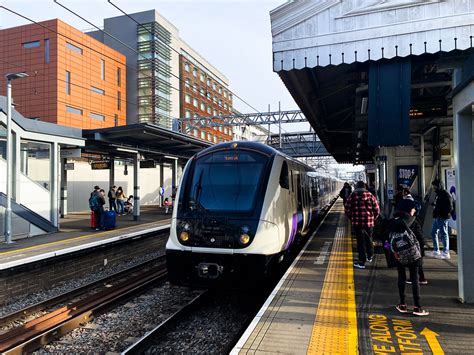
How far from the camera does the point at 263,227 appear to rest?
566 centimetres

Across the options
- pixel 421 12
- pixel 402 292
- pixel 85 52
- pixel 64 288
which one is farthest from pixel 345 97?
pixel 85 52

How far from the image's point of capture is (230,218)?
5.74 m

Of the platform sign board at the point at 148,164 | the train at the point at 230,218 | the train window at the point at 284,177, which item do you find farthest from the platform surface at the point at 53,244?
the platform sign board at the point at 148,164

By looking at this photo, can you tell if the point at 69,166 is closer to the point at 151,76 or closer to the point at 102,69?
the point at 102,69

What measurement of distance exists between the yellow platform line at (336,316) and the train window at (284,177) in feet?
5.69

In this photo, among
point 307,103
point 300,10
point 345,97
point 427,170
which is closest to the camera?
point 300,10

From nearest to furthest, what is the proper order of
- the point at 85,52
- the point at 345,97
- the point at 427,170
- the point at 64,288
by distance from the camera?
the point at 64,288, the point at 345,97, the point at 427,170, the point at 85,52

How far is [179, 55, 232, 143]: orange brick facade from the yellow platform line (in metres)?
43.0

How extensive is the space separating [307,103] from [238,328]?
21.1ft

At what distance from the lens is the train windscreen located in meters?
5.96

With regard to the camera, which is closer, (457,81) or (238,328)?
(457,81)

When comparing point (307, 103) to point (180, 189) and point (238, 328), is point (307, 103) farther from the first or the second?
point (238, 328)

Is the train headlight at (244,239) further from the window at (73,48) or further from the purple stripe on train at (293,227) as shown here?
the window at (73,48)

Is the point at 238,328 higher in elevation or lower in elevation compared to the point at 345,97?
lower
